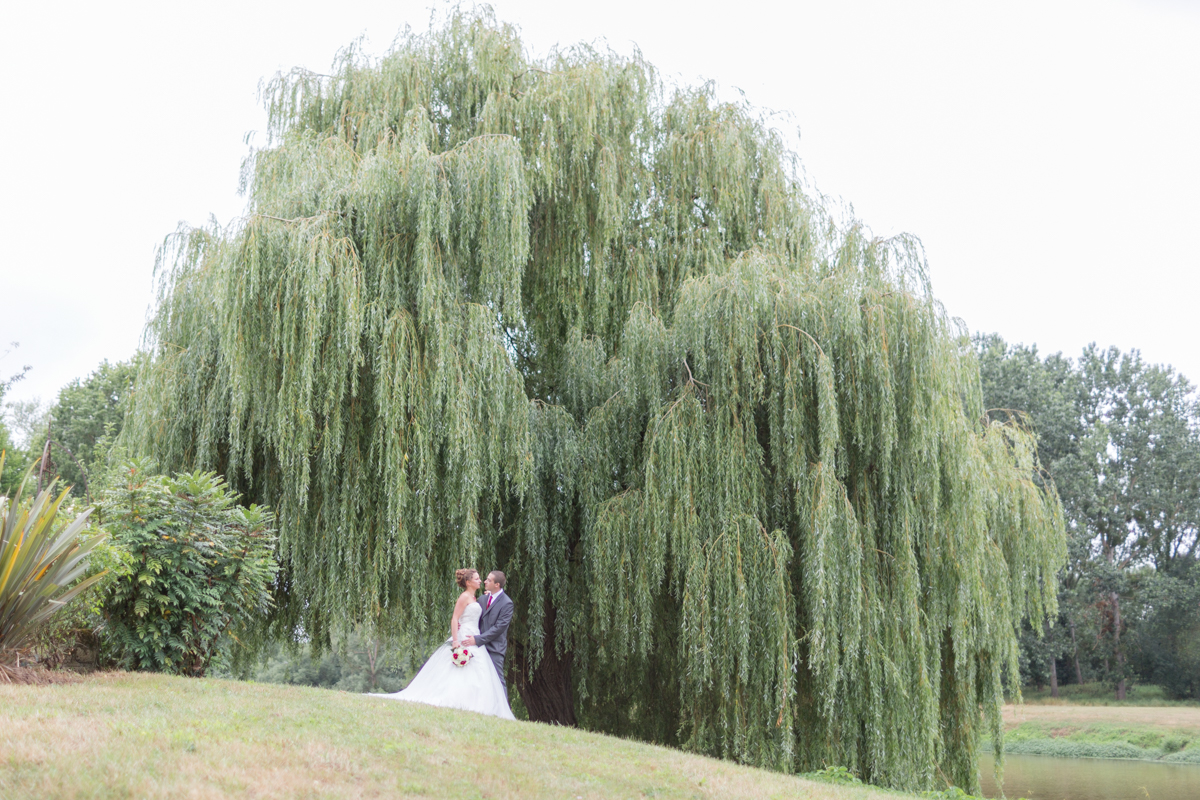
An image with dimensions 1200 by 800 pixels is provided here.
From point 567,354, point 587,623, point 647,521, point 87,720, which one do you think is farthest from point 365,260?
point 87,720

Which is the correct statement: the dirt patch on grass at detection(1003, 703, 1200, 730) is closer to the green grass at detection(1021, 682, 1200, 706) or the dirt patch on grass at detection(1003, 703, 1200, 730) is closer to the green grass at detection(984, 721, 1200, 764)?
the green grass at detection(984, 721, 1200, 764)

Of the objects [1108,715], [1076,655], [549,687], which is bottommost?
[1108,715]

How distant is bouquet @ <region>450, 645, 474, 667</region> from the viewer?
27.7ft

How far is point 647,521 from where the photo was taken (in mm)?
9578

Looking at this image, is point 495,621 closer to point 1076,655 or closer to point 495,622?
point 495,622

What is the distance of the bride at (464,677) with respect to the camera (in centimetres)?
824

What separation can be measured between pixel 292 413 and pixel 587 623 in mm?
4199

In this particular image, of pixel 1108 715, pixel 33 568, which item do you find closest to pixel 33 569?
pixel 33 568

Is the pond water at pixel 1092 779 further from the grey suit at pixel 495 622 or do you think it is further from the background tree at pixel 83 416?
the background tree at pixel 83 416

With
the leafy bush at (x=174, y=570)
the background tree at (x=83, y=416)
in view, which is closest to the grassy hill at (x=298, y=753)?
the leafy bush at (x=174, y=570)

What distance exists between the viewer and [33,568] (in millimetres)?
6781

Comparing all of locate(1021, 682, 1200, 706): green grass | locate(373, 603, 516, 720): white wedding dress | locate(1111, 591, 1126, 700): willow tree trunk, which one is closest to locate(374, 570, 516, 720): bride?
locate(373, 603, 516, 720): white wedding dress

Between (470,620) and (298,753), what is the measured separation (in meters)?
3.45

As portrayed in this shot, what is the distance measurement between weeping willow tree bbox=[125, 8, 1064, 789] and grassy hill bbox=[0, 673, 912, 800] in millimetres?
2127
